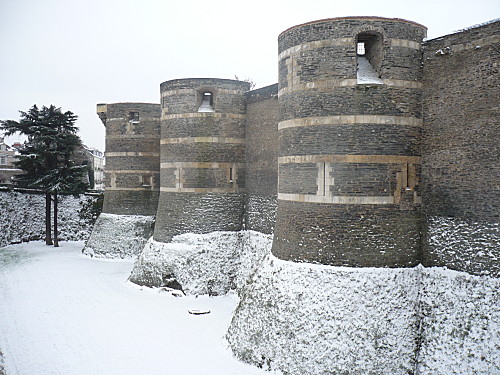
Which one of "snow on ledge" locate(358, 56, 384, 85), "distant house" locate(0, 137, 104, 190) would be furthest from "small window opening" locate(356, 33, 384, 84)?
"distant house" locate(0, 137, 104, 190)

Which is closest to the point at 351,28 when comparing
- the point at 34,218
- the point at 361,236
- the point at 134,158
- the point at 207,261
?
the point at 361,236

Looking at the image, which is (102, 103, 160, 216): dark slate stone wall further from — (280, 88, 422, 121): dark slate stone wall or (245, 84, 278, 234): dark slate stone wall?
(280, 88, 422, 121): dark slate stone wall

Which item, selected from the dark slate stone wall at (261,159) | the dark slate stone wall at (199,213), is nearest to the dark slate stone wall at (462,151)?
the dark slate stone wall at (261,159)

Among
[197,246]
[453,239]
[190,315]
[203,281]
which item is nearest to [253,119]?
[197,246]

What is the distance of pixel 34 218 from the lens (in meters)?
32.1

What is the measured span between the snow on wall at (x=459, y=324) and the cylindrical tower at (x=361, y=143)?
1.06m

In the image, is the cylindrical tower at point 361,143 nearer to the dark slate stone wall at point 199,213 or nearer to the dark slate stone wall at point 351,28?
the dark slate stone wall at point 351,28

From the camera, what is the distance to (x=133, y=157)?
26078mm

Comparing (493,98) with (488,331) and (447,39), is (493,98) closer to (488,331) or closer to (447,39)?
(447,39)

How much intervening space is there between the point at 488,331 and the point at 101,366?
1028 cm

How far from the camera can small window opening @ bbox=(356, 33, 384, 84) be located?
38.9 feet

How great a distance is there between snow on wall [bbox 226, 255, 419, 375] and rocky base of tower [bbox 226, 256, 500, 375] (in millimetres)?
24

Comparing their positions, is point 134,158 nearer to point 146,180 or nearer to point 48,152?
point 146,180

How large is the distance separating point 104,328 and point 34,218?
2025 centimetres
